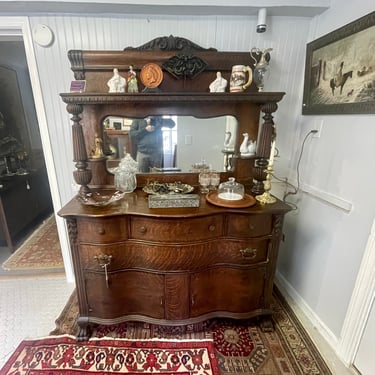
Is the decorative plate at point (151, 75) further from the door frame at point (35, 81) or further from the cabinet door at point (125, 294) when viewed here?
the cabinet door at point (125, 294)

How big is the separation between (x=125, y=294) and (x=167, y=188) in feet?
2.37

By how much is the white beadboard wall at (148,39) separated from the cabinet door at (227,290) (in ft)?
4.26

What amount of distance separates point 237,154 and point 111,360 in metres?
1.56

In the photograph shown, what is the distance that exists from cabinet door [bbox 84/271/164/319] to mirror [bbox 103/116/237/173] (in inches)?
28.8

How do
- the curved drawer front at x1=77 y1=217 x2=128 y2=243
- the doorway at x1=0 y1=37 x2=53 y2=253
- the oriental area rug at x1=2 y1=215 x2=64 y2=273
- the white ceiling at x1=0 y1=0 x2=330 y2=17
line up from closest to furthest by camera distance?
1. the curved drawer front at x1=77 y1=217 x2=128 y2=243
2. the white ceiling at x1=0 y1=0 x2=330 y2=17
3. the oriental area rug at x1=2 y1=215 x2=64 y2=273
4. the doorway at x1=0 y1=37 x2=53 y2=253

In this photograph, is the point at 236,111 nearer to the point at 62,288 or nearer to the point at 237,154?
the point at 237,154

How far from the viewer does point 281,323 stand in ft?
5.33

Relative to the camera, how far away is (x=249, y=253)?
1.38 m

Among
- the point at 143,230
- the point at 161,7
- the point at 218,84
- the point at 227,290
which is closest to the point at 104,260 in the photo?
the point at 143,230

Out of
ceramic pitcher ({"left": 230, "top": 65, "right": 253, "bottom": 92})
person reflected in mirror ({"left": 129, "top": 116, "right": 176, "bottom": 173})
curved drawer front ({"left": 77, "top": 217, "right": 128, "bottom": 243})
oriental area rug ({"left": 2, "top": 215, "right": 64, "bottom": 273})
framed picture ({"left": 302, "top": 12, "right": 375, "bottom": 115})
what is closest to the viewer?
framed picture ({"left": 302, "top": 12, "right": 375, "bottom": 115})

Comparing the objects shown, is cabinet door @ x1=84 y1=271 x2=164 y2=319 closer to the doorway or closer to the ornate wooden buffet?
the ornate wooden buffet

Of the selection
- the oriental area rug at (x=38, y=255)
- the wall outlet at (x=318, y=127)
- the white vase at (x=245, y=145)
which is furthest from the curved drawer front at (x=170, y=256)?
the oriental area rug at (x=38, y=255)

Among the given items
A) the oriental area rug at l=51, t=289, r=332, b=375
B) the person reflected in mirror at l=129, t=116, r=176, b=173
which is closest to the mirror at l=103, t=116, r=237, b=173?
the person reflected in mirror at l=129, t=116, r=176, b=173

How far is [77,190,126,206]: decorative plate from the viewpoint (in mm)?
1366
